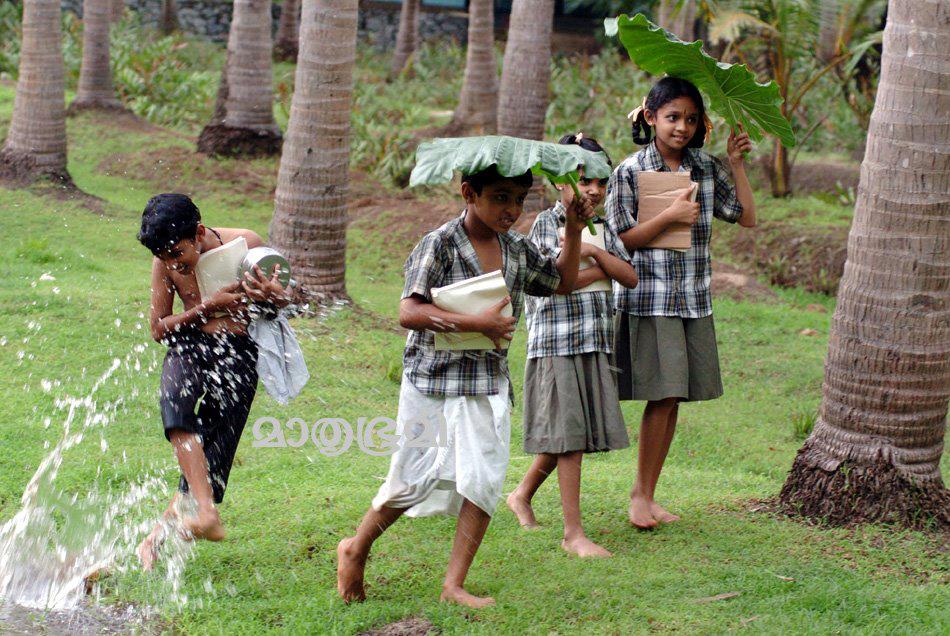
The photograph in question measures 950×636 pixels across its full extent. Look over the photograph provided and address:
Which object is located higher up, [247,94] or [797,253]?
[247,94]

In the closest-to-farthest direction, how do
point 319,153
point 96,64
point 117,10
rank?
point 319,153 → point 96,64 → point 117,10

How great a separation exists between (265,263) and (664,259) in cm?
172

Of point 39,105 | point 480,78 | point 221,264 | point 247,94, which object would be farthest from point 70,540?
point 480,78

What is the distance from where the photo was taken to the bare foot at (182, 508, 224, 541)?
13.8 feet

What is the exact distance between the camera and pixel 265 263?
14.3ft

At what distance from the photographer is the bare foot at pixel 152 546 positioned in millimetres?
4428

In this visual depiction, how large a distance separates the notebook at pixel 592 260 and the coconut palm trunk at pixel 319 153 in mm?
4477

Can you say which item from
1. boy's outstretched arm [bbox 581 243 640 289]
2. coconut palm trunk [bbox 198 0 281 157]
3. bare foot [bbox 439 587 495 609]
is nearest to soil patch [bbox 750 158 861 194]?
coconut palm trunk [bbox 198 0 281 157]

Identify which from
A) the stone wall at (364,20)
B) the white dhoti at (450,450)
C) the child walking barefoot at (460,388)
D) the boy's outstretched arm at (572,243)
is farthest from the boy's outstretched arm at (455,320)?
the stone wall at (364,20)

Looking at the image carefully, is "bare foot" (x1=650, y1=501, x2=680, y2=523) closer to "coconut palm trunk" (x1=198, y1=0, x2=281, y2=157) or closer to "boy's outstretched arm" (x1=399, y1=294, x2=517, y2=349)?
"boy's outstretched arm" (x1=399, y1=294, x2=517, y2=349)

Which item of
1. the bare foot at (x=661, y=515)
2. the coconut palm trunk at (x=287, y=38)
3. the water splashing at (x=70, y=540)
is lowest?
the water splashing at (x=70, y=540)

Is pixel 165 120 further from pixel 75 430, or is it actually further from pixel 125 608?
pixel 125 608

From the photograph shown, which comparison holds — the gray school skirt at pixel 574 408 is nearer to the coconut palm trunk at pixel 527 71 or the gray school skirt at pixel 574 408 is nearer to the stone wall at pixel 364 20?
the coconut palm trunk at pixel 527 71

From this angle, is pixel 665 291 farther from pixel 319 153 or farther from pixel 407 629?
pixel 319 153
